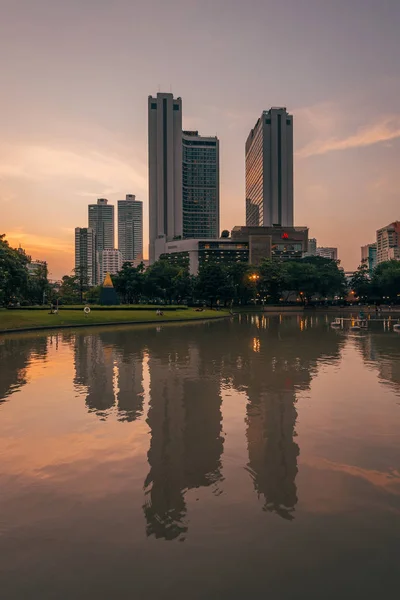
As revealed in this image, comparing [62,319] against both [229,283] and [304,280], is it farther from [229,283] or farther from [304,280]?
[304,280]

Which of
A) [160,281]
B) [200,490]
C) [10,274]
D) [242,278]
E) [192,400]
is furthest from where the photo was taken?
[242,278]

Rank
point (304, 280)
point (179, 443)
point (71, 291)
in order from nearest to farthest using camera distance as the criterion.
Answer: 1. point (179, 443)
2. point (304, 280)
3. point (71, 291)

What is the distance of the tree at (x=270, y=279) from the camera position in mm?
112769

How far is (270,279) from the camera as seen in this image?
368 feet

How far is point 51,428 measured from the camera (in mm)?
10164

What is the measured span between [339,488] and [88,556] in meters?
4.28

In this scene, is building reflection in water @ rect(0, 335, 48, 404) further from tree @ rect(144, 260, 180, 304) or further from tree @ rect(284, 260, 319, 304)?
tree @ rect(284, 260, 319, 304)

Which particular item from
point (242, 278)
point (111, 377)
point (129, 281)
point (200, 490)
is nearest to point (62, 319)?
point (111, 377)

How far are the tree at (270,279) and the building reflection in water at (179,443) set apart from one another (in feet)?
319

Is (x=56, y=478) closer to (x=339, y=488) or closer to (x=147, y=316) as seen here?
(x=339, y=488)

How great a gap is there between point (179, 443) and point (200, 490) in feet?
7.74

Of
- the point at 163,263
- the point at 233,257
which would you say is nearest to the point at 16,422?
the point at 163,263

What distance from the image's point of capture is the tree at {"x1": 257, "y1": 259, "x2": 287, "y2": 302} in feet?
370

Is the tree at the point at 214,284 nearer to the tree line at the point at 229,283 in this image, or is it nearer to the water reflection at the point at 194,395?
the tree line at the point at 229,283
